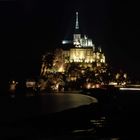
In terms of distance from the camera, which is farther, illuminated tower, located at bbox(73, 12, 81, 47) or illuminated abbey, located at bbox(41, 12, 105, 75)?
illuminated tower, located at bbox(73, 12, 81, 47)

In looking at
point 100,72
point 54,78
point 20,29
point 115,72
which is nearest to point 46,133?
point 20,29

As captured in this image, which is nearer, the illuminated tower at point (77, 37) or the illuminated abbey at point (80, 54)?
the illuminated abbey at point (80, 54)

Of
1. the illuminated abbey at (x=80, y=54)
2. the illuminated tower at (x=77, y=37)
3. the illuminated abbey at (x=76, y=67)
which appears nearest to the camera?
the illuminated abbey at (x=76, y=67)

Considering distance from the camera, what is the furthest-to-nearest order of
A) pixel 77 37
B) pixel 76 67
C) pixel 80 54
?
pixel 77 37 < pixel 80 54 < pixel 76 67

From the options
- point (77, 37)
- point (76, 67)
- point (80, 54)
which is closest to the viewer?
point (76, 67)

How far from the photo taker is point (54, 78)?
9725cm

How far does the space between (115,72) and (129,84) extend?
9.84m

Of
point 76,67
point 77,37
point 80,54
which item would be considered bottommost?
point 76,67

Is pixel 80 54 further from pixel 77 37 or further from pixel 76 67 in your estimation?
pixel 76 67

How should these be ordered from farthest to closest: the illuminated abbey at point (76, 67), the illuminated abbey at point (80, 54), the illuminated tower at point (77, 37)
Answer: the illuminated tower at point (77, 37) < the illuminated abbey at point (80, 54) < the illuminated abbey at point (76, 67)

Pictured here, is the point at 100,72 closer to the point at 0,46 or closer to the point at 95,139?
the point at 0,46

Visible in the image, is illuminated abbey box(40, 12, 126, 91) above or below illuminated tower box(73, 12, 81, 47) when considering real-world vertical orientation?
below

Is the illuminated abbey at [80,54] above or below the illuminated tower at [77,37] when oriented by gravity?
below

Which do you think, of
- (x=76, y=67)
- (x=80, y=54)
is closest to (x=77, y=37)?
(x=80, y=54)
